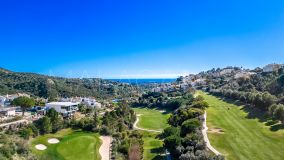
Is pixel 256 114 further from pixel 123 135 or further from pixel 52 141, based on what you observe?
pixel 52 141

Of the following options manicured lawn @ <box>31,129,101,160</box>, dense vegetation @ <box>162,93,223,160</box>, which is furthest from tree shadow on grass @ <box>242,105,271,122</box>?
manicured lawn @ <box>31,129,101,160</box>

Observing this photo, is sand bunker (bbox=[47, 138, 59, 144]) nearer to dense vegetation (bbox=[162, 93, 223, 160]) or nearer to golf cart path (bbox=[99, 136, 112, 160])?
golf cart path (bbox=[99, 136, 112, 160])

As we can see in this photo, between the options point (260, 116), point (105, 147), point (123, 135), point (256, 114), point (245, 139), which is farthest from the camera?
point (256, 114)

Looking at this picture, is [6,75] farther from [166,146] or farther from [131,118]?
[166,146]

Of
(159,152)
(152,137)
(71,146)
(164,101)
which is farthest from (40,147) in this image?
(164,101)

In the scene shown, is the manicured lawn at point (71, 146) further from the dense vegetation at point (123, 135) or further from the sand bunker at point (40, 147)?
the dense vegetation at point (123, 135)
